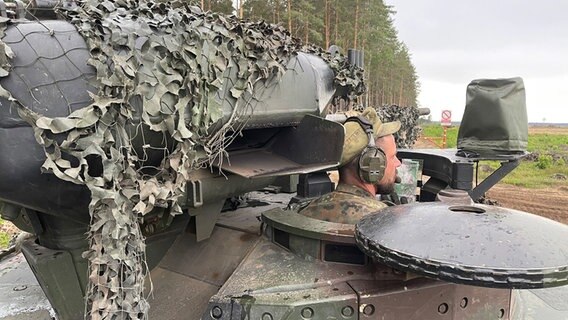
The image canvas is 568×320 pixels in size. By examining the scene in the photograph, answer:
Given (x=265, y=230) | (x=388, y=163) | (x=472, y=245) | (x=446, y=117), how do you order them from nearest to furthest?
(x=472, y=245)
(x=265, y=230)
(x=388, y=163)
(x=446, y=117)

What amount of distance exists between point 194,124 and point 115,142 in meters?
0.39

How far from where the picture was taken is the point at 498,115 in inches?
163

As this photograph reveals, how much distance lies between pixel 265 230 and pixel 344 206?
1.82ft

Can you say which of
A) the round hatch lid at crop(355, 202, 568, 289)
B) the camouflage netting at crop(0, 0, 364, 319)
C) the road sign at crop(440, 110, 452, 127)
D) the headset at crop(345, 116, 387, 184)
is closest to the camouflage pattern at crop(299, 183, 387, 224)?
the headset at crop(345, 116, 387, 184)

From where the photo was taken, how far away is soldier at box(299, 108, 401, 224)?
11.5 ft

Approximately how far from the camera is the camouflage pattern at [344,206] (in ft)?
11.4

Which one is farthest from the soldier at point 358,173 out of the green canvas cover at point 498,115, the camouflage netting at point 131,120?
the camouflage netting at point 131,120

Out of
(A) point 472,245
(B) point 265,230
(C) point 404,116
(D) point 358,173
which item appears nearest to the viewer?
(A) point 472,245

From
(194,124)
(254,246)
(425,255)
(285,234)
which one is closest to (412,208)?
(425,255)

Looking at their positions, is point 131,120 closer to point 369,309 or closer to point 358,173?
point 369,309

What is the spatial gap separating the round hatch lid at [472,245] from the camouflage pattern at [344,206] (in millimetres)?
586

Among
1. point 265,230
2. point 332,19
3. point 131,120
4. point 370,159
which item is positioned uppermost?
point 332,19

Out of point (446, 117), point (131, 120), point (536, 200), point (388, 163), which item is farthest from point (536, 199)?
point (131, 120)

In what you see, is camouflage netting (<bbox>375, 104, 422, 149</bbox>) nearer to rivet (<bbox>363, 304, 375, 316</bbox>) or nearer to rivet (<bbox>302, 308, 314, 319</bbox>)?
rivet (<bbox>363, 304, 375, 316</bbox>)
